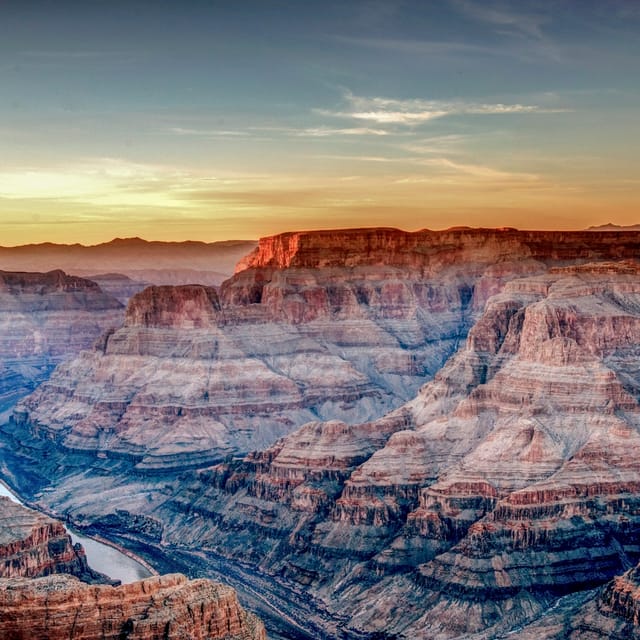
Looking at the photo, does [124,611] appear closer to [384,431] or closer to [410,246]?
[384,431]

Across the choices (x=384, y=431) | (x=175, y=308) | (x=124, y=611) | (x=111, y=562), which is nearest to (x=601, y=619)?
(x=124, y=611)

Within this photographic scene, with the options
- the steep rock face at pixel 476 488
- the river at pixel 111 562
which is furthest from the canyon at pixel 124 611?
the river at pixel 111 562

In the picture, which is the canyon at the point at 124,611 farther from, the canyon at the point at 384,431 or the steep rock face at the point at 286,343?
the steep rock face at the point at 286,343

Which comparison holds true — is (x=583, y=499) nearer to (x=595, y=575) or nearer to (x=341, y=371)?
(x=595, y=575)

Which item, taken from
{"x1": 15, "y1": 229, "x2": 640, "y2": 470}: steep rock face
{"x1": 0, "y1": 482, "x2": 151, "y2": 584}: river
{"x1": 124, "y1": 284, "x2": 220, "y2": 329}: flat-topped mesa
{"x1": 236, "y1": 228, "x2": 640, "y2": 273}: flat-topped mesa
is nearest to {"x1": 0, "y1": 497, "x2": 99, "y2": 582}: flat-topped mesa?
{"x1": 0, "y1": 482, "x2": 151, "y2": 584}: river

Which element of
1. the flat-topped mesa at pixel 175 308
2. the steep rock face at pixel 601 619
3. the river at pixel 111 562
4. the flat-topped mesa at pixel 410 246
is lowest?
the river at pixel 111 562

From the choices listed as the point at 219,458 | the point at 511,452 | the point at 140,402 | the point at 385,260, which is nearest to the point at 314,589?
the point at 511,452
